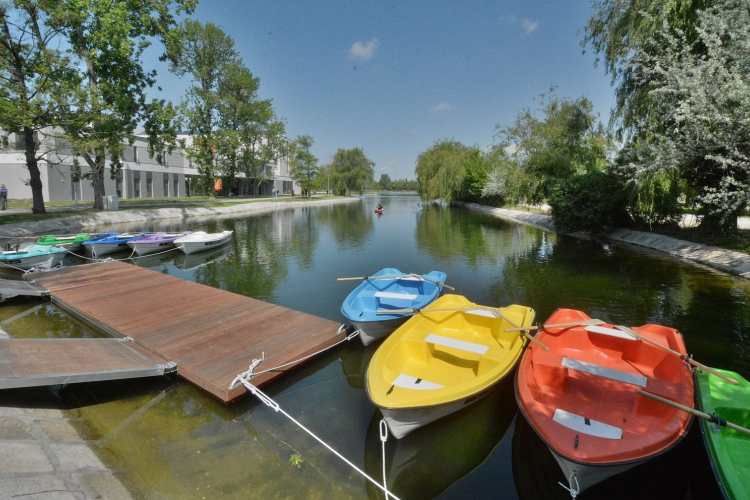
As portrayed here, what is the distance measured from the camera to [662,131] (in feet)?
52.4

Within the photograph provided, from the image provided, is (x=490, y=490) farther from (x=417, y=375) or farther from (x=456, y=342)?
(x=456, y=342)

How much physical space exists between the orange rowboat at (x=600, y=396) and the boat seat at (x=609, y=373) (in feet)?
0.04

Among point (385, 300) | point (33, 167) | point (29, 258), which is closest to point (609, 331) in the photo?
point (385, 300)

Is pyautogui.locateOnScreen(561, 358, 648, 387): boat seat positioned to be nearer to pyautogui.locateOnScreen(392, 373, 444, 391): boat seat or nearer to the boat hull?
pyautogui.locateOnScreen(392, 373, 444, 391): boat seat

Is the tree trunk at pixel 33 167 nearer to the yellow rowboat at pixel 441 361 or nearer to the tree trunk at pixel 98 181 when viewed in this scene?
the tree trunk at pixel 98 181

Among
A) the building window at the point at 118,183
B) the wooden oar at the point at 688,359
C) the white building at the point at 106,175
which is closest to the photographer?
the wooden oar at the point at 688,359

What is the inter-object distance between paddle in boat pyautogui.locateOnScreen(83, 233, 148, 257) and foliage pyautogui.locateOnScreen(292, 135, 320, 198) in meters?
52.6

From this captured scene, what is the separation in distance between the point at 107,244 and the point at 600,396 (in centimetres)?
1855

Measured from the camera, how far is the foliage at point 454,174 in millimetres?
50188

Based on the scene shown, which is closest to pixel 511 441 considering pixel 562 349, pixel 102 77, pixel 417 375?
pixel 417 375

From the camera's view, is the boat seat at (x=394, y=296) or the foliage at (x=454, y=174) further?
the foliage at (x=454, y=174)

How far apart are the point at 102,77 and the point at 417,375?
29.9 metres

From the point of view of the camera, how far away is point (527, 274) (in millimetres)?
14477

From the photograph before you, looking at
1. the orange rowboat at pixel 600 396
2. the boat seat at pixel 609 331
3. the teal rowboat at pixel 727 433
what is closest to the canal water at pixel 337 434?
the orange rowboat at pixel 600 396
